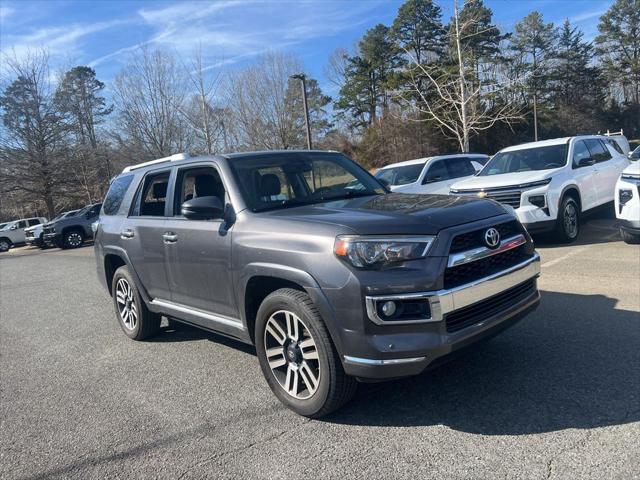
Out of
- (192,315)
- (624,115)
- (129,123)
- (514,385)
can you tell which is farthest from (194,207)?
(624,115)

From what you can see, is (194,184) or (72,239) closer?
(194,184)

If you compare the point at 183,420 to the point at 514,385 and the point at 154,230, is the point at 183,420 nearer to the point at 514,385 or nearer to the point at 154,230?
the point at 154,230

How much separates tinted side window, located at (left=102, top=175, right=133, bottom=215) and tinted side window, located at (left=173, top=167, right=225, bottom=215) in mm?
1261

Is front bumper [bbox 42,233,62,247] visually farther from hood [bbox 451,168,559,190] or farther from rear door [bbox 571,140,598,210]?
A: rear door [bbox 571,140,598,210]

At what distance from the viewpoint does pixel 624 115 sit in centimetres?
5959

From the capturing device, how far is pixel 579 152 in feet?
31.6

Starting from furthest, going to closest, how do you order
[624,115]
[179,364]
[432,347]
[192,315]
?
[624,115]
[179,364]
[192,315]
[432,347]

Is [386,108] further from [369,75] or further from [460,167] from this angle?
[460,167]

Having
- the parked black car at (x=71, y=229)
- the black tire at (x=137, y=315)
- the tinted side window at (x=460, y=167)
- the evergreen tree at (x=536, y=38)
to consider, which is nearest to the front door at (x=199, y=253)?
the black tire at (x=137, y=315)

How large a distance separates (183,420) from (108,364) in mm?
1761

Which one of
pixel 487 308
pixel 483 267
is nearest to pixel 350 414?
pixel 487 308

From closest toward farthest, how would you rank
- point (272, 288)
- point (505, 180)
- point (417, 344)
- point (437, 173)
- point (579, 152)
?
point (417, 344)
point (272, 288)
point (505, 180)
point (579, 152)
point (437, 173)

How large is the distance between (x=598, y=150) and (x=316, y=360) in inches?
362


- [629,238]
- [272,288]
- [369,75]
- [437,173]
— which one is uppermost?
[369,75]
